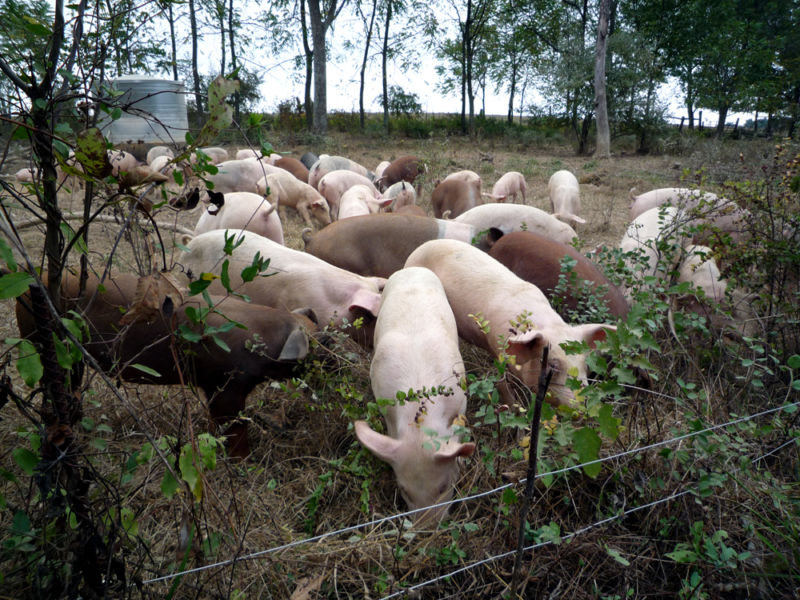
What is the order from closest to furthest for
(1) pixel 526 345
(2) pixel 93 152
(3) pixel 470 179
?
(2) pixel 93 152, (1) pixel 526 345, (3) pixel 470 179

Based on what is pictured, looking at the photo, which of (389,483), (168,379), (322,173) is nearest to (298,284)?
(168,379)

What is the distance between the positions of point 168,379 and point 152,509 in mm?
1125

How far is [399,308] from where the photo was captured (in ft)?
12.2

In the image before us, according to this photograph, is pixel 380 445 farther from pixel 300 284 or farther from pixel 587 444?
pixel 300 284

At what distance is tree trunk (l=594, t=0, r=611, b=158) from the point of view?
64.2 ft

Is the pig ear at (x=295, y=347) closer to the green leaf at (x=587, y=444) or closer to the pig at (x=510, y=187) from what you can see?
the green leaf at (x=587, y=444)

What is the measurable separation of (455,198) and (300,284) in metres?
5.95

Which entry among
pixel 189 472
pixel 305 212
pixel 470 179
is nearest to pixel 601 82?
pixel 470 179

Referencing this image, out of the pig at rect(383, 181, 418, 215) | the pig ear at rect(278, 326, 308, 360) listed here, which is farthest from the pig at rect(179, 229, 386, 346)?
the pig at rect(383, 181, 418, 215)

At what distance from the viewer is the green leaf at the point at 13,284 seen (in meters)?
1.27

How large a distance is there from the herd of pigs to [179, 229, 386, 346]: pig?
1 cm

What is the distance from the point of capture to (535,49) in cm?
3103

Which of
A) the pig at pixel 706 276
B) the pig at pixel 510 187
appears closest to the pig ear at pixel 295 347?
the pig at pixel 706 276

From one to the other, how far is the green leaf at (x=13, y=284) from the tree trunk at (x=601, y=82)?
72.1 feet
